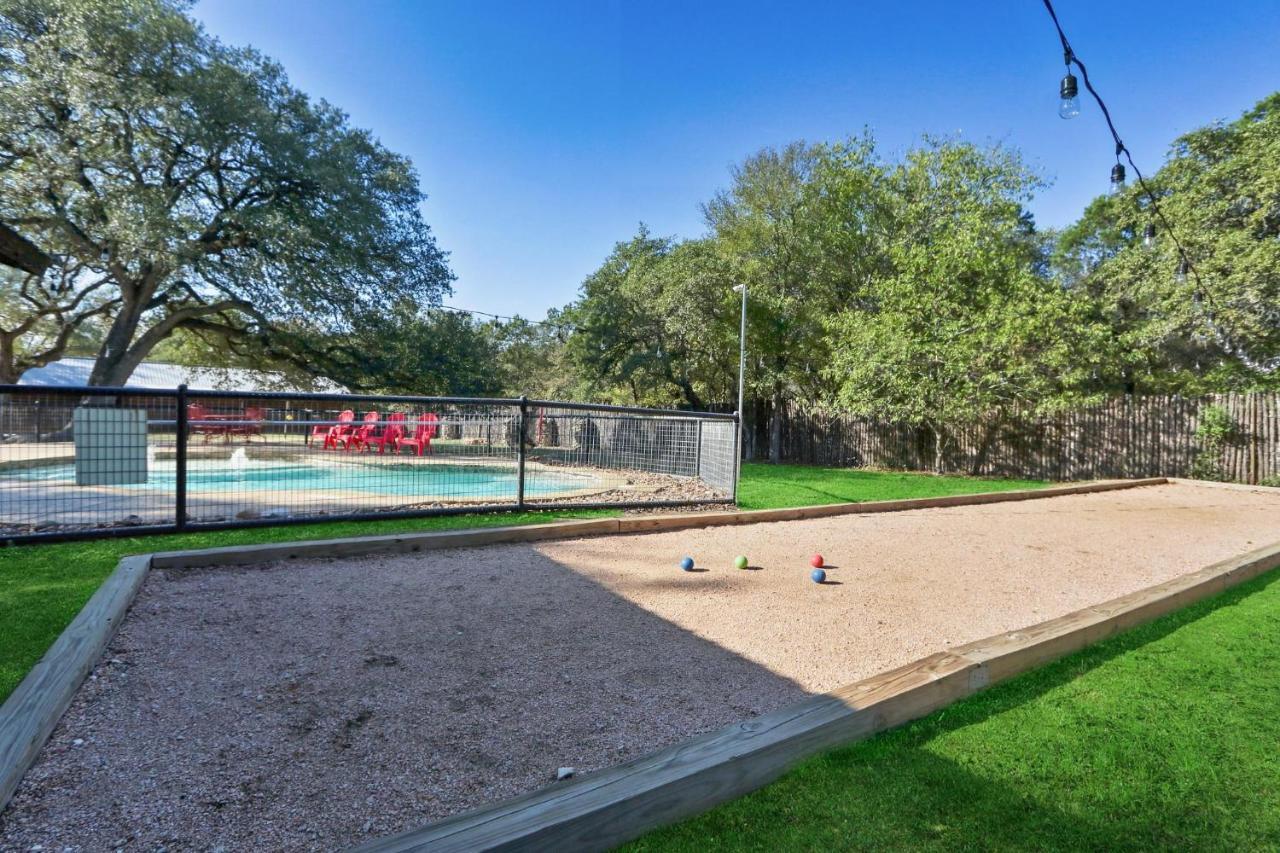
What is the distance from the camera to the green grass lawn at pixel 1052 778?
158 centimetres

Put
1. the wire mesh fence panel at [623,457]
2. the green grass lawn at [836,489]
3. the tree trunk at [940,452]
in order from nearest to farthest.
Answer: the wire mesh fence panel at [623,457] → the green grass lawn at [836,489] → the tree trunk at [940,452]

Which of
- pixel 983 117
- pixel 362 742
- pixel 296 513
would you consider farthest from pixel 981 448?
pixel 362 742

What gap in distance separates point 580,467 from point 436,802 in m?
5.98

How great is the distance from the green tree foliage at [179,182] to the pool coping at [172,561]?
11.8 m

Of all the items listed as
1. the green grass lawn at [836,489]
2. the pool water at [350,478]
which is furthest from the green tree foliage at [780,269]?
the pool water at [350,478]

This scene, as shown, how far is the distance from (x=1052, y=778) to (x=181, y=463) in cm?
605

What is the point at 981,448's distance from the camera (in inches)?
568

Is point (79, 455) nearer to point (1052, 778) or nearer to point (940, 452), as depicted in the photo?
point (1052, 778)

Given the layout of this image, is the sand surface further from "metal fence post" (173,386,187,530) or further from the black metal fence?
the black metal fence

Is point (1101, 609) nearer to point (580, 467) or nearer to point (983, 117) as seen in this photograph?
point (580, 467)

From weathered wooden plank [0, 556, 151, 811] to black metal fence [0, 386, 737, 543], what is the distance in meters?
2.29

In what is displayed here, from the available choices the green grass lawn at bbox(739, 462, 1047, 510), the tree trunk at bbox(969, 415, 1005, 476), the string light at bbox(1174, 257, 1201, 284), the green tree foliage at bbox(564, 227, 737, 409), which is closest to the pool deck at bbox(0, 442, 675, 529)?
the green grass lawn at bbox(739, 462, 1047, 510)

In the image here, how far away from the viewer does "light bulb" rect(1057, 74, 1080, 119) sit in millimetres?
5469

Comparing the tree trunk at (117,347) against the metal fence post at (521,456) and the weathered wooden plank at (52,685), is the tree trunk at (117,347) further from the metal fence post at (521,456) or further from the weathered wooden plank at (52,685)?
the weathered wooden plank at (52,685)
